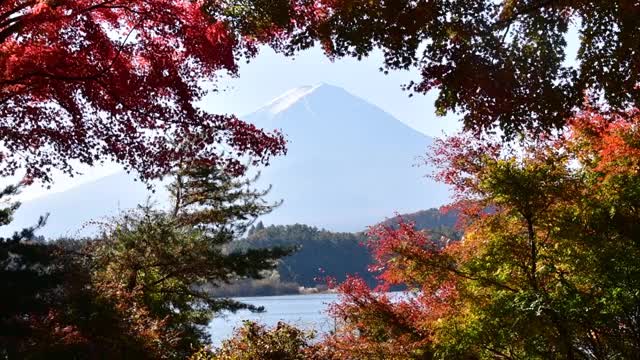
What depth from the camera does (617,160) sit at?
25.0 feet

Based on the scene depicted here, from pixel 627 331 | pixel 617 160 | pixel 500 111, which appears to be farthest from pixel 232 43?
pixel 627 331

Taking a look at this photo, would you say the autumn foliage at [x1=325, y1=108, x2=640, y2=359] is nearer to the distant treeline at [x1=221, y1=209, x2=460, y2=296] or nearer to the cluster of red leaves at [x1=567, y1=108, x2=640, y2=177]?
the cluster of red leaves at [x1=567, y1=108, x2=640, y2=177]

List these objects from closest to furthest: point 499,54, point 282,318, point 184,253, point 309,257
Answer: point 499,54, point 184,253, point 282,318, point 309,257

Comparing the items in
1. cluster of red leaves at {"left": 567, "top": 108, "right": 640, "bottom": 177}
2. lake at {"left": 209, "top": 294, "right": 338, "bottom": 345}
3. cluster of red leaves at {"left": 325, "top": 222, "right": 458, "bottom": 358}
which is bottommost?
lake at {"left": 209, "top": 294, "right": 338, "bottom": 345}

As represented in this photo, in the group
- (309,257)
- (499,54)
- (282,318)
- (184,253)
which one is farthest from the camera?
(309,257)

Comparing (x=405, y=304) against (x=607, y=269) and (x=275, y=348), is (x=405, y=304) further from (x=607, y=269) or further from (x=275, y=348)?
(x=607, y=269)

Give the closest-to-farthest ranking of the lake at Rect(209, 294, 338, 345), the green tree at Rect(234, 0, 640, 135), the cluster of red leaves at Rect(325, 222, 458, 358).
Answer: the green tree at Rect(234, 0, 640, 135) → the cluster of red leaves at Rect(325, 222, 458, 358) → the lake at Rect(209, 294, 338, 345)

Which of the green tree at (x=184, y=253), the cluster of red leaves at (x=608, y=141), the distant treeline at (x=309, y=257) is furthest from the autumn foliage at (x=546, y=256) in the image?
the distant treeline at (x=309, y=257)

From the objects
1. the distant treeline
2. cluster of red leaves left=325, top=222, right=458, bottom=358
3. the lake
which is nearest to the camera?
cluster of red leaves left=325, top=222, right=458, bottom=358

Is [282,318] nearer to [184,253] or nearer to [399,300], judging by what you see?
[184,253]

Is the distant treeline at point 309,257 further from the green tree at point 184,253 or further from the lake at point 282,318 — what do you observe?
the green tree at point 184,253

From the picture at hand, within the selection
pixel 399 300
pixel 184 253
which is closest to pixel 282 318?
pixel 184 253

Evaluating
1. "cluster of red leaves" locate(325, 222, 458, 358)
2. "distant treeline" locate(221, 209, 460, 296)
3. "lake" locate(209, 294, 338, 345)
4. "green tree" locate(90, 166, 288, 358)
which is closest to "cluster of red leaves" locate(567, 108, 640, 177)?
"cluster of red leaves" locate(325, 222, 458, 358)

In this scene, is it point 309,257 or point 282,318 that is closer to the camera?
point 282,318
